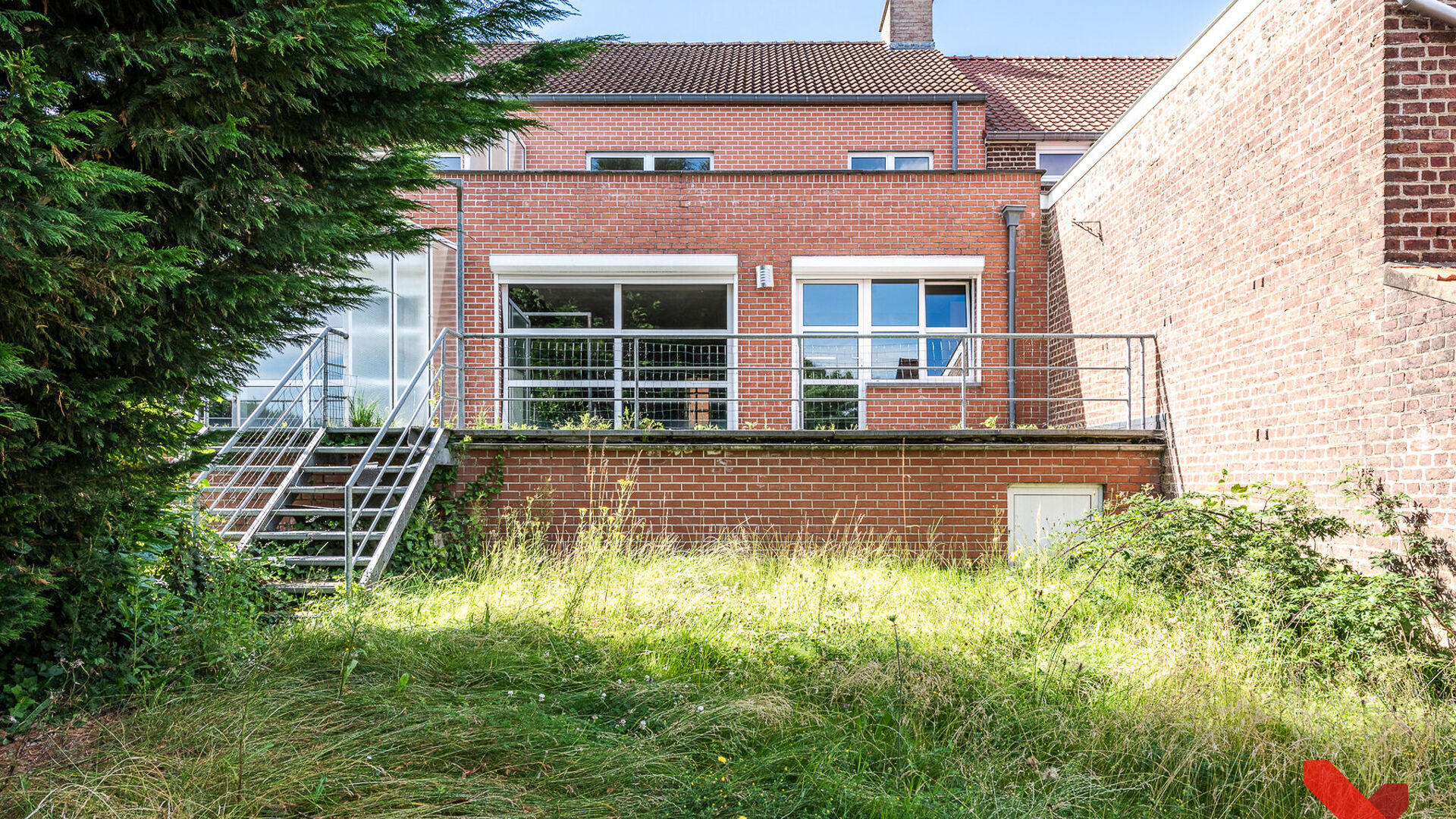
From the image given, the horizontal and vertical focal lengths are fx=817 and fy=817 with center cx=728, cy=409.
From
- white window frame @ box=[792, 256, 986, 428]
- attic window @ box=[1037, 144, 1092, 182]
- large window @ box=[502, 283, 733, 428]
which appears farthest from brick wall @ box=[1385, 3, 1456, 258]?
attic window @ box=[1037, 144, 1092, 182]

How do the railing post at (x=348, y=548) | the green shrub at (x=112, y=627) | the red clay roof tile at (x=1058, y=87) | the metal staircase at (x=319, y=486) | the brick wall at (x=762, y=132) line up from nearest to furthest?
the green shrub at (x=112, y=627) < the railing post at (x=348, y=548) < the metal staircase at (x=319, y=486) < the brick wall at (x=762, y=132) < the red clay roof tile at (x=1058, y=87)

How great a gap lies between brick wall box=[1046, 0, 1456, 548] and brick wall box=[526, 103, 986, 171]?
5762 millimetres

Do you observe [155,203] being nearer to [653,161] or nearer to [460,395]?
[460,395]

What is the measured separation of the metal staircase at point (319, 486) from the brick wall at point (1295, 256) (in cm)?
646

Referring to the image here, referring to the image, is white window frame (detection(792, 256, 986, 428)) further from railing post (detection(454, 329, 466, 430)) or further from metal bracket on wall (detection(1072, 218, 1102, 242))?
railing post (detection(454, 329, 466, 430))

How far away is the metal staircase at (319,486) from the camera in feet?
19.5

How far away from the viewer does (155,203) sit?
2967mm

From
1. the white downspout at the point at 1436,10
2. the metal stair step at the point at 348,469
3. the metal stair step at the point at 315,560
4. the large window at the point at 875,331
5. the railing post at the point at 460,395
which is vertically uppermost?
the white downspout at the point at 1436,10

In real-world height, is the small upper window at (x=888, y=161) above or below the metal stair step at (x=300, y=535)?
above

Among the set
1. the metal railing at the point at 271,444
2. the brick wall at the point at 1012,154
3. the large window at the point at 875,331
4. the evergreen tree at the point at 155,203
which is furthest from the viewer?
the brick wall at the point at 1012,154

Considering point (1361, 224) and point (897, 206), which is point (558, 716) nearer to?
point (1361, 224)

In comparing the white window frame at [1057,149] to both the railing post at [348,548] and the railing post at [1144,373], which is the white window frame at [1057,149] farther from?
the railing post at [348,548]

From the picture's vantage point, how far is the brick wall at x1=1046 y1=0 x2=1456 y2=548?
4844 millimetres

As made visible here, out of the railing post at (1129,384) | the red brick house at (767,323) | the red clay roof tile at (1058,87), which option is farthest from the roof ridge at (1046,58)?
the railing post at (1129,384)
